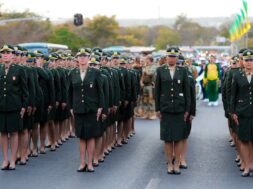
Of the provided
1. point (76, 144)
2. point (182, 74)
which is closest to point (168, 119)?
point (182, 74)

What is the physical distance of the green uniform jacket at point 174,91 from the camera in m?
11.4

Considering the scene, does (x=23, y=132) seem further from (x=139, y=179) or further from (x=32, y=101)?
(x=139, y=179)

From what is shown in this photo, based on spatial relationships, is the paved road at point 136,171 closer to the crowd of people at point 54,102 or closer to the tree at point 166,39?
the crowd of people at point 54,102

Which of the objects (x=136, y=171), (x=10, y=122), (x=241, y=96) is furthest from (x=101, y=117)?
(x=241, y=96)

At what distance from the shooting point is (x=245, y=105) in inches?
437

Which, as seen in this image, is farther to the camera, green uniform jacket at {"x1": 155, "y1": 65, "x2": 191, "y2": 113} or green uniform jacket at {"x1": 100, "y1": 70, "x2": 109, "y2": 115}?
green uniform jacket at {"x1": 100, "y1": 70, "x2": 109, "y2": 115}

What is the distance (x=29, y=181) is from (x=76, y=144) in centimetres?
455

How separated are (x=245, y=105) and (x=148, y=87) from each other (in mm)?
10127

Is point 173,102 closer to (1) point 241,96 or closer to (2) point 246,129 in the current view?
(1) point 241,96

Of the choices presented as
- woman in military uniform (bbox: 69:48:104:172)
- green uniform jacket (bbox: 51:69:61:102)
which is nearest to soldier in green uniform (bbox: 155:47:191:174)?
woman in military uniform (bbox: 69:48:104:172)

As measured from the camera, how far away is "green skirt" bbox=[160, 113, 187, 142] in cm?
1139

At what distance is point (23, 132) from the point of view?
40.4 ft

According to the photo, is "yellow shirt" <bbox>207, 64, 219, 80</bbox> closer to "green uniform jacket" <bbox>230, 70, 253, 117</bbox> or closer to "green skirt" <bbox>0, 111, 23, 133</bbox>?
"green uniform jacket" <bbox>230, 70, 253, 117</bbox>

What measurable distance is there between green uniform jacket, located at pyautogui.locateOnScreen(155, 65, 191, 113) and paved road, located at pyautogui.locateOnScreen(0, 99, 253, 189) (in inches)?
44.5
